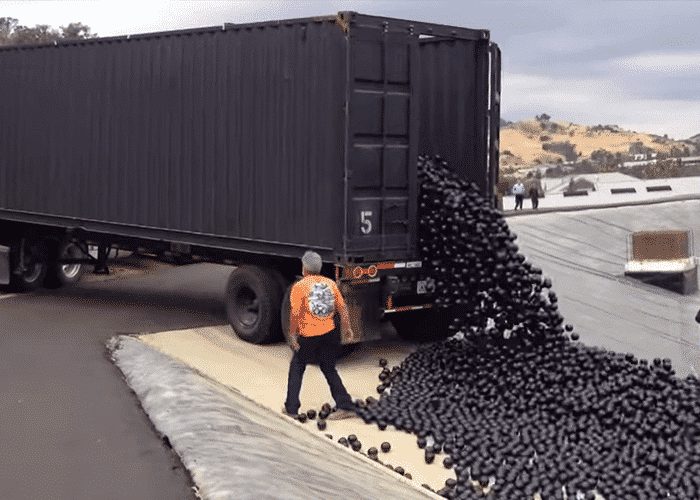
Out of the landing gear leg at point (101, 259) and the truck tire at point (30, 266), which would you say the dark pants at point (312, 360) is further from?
the truck tire at point (30, 266)

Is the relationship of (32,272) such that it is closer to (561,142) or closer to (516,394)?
(516,394)

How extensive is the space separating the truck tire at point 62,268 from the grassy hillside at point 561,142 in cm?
6384

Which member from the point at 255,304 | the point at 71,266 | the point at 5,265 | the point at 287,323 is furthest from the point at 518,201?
the point at 287,323

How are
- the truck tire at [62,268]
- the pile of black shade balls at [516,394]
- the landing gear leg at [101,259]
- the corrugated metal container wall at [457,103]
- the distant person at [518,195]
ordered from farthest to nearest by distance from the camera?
the distant person at [518,195] < the truck tire at [62,268] < the landing gear leg at [101,259] < the corrugated metal container wall at [457,103] < the pile of black shade balls at [516,394]

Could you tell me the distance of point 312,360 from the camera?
8.53 metres

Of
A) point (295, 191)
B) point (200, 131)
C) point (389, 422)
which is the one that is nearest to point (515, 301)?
point (389, 422)

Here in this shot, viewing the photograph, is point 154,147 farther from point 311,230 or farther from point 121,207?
point 311,230

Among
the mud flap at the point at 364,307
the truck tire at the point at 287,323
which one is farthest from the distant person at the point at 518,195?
the mud flap at the point at 364,307

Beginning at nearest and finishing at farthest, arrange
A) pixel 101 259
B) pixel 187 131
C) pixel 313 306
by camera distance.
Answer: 1. pixel 313 306
2. pixel 187 131
3. pixel 101 259

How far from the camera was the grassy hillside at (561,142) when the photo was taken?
280 feet

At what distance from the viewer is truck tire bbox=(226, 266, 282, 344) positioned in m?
10.9

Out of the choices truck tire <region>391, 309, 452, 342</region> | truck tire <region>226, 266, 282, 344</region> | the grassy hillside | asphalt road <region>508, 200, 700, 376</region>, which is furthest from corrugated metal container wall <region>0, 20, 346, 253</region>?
the grassy hillside

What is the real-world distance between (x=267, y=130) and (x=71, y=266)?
693cm

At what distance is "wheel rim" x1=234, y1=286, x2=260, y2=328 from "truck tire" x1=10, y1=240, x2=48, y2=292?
5488 mm
